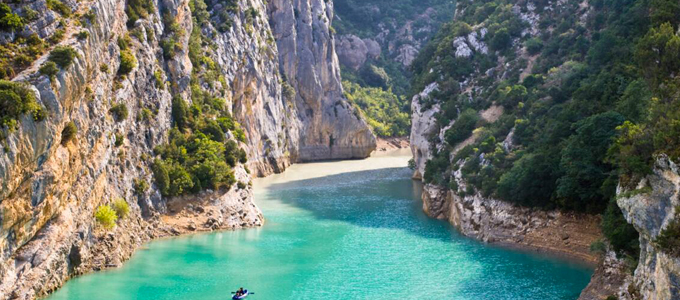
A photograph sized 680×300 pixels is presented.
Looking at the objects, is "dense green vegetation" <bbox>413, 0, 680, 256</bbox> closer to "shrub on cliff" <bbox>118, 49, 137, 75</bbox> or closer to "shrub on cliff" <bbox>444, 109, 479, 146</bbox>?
"shrub on cliff" <bbox>444, 109, 479, 146</bbox>

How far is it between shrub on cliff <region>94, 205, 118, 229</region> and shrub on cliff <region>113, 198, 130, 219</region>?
1.94 meters

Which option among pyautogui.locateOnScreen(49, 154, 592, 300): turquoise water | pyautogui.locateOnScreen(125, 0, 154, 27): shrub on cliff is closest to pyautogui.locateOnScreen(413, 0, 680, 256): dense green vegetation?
pyautogui.locateOnScreen(49, 154, 592, 300): turquoise water

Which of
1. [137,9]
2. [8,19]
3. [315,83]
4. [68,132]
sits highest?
[137,9]

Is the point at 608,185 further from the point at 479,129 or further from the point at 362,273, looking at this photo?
the point at 479,129

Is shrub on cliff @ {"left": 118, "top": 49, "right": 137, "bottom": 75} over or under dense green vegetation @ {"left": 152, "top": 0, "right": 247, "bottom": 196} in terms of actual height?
over

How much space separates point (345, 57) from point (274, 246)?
355 ft

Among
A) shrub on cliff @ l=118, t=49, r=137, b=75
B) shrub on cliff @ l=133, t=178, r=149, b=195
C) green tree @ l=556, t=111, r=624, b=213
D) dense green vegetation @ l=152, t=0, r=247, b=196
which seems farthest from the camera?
dense green vegetation @ l=152, t=0, r=247, b=196

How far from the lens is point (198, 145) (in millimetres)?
61281

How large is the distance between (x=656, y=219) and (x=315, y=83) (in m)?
94.0

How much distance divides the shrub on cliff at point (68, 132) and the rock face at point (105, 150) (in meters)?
0.43

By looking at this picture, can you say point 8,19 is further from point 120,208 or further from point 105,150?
point 120,208

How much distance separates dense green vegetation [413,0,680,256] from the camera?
124 feet

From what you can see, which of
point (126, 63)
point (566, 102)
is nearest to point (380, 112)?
point (566, 102)

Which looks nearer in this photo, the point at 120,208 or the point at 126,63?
the point at 120,208
